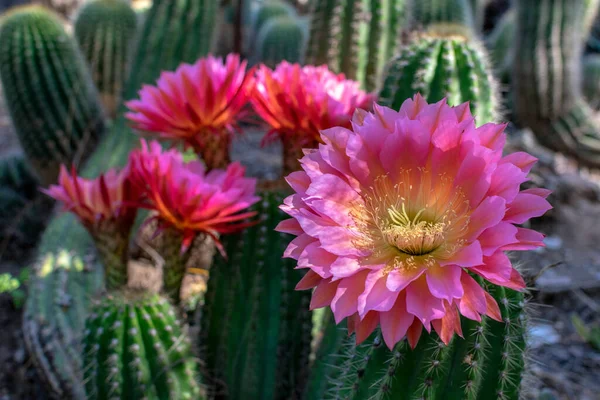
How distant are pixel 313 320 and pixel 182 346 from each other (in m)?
0.31

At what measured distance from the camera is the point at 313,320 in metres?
1.30

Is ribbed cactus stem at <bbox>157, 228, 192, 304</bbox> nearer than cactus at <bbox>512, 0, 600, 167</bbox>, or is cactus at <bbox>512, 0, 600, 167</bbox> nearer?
ribbed cactus stem at <bbox>157, 228, 192, 304</bbox>

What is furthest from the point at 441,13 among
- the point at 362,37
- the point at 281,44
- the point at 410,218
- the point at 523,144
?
the point at 410,218

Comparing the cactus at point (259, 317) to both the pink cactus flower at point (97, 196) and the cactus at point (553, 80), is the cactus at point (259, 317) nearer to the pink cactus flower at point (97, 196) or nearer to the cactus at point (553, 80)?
the pink cactus flower at point (97, 196)

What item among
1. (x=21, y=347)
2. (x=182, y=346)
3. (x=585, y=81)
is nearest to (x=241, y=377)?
(x=182, y=346)

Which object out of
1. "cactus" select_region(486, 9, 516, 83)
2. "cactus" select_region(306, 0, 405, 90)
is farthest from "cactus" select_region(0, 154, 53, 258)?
"cactus" select_region(486, 9, 516, 83)

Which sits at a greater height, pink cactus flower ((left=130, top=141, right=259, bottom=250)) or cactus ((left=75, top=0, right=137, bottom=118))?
cactus ((left=75, top=0, right=137, bottom=118))

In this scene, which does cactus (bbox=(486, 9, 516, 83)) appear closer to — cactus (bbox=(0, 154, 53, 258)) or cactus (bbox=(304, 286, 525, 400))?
cactus (bbox=(0, 154, 53, 258))

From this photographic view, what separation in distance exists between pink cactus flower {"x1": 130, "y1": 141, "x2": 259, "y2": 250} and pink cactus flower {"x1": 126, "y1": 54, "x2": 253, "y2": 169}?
75 millimetres

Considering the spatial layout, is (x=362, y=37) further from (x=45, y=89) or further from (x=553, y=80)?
(x=553, y=80)

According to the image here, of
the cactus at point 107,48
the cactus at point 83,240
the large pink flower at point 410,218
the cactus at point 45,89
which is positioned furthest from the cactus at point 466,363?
the cactus at point 107,48

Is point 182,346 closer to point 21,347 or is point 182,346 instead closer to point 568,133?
point 21,347

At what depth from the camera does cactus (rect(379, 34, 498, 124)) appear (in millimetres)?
1174

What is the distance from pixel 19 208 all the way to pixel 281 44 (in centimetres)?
202
